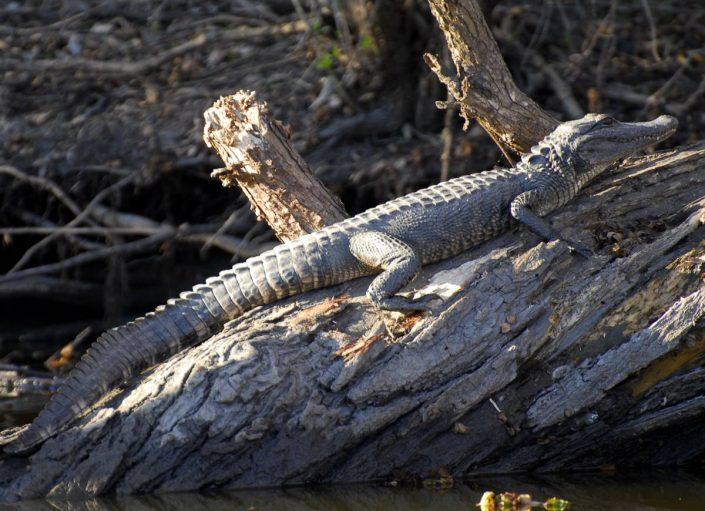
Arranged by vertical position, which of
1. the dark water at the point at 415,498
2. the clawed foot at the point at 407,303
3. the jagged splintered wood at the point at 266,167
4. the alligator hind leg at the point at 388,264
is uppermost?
the jagged splintered wood at the point at 266,167

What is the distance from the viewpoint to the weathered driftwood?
4.35 meters

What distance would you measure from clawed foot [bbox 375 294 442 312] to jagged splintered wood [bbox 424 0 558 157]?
1.45 metres

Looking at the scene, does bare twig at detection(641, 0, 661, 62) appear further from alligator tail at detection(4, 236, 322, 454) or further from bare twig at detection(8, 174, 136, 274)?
alligator tail at detection(4, 236, 322, 454)

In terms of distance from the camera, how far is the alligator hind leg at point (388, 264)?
15.3 feet

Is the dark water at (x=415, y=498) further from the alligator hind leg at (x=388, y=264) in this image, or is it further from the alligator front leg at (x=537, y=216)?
the alligator front leg at (x=537, y=216)

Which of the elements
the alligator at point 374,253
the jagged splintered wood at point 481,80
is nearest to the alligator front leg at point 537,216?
the alligator at point 374,253

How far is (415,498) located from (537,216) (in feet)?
5.17

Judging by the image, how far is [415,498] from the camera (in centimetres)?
430

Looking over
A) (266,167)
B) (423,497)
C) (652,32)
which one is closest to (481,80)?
(266,167)

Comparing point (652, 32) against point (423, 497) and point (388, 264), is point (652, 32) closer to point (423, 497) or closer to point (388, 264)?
point (388, 264)

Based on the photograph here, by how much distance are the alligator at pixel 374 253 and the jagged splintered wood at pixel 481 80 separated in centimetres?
31

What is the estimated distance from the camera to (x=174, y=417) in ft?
14.3

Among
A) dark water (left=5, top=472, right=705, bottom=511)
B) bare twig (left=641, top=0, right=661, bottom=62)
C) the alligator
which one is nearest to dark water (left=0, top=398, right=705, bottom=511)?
dark water (left=5, top=472, right=705, bottom=511)

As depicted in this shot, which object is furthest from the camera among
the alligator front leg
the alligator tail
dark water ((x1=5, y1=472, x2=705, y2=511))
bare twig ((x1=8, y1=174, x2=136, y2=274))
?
bare twig ((x1=8, y1=174, x2=136, y2=274))
